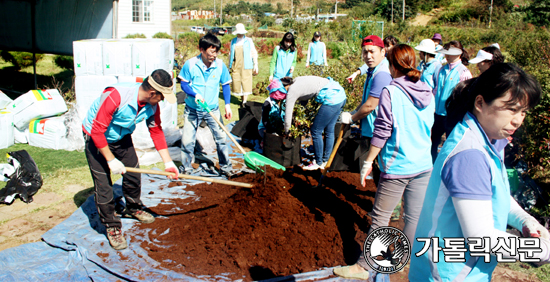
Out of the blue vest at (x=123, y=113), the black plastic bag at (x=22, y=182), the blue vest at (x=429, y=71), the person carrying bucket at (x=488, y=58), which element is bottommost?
the black plastic bag at (x=22, y=182)

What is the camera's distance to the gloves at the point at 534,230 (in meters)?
1.35

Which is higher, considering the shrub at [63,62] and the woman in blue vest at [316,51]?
the woman in blue vest at [316,51]

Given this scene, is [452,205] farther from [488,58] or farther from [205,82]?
[205,82]

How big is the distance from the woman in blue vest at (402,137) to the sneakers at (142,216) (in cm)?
214

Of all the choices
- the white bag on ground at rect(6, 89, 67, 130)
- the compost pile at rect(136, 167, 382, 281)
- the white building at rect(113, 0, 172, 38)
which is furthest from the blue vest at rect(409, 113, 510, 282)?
the white building at rect(113, 0, 172, 38)

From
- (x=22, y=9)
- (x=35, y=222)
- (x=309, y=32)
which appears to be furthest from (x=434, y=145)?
(x=309, y=32)

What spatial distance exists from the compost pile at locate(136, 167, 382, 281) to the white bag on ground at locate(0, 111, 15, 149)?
3183 mm

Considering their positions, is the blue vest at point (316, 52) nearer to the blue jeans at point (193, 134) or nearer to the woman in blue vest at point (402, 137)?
the blue jeans at point (193, 134)

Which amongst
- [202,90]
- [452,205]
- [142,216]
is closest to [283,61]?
[202,90]

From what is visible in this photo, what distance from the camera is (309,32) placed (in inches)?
947

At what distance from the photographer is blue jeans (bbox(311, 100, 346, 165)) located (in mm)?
4551

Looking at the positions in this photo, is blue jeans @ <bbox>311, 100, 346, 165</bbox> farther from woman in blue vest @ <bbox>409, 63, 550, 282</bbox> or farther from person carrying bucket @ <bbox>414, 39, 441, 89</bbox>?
woman in blue vest @ <bbox>409, 63, 550, 282</bbox>

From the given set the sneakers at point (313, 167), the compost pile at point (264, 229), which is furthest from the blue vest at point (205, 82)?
the sneakers at point (313, 167)

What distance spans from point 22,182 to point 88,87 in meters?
2.14
